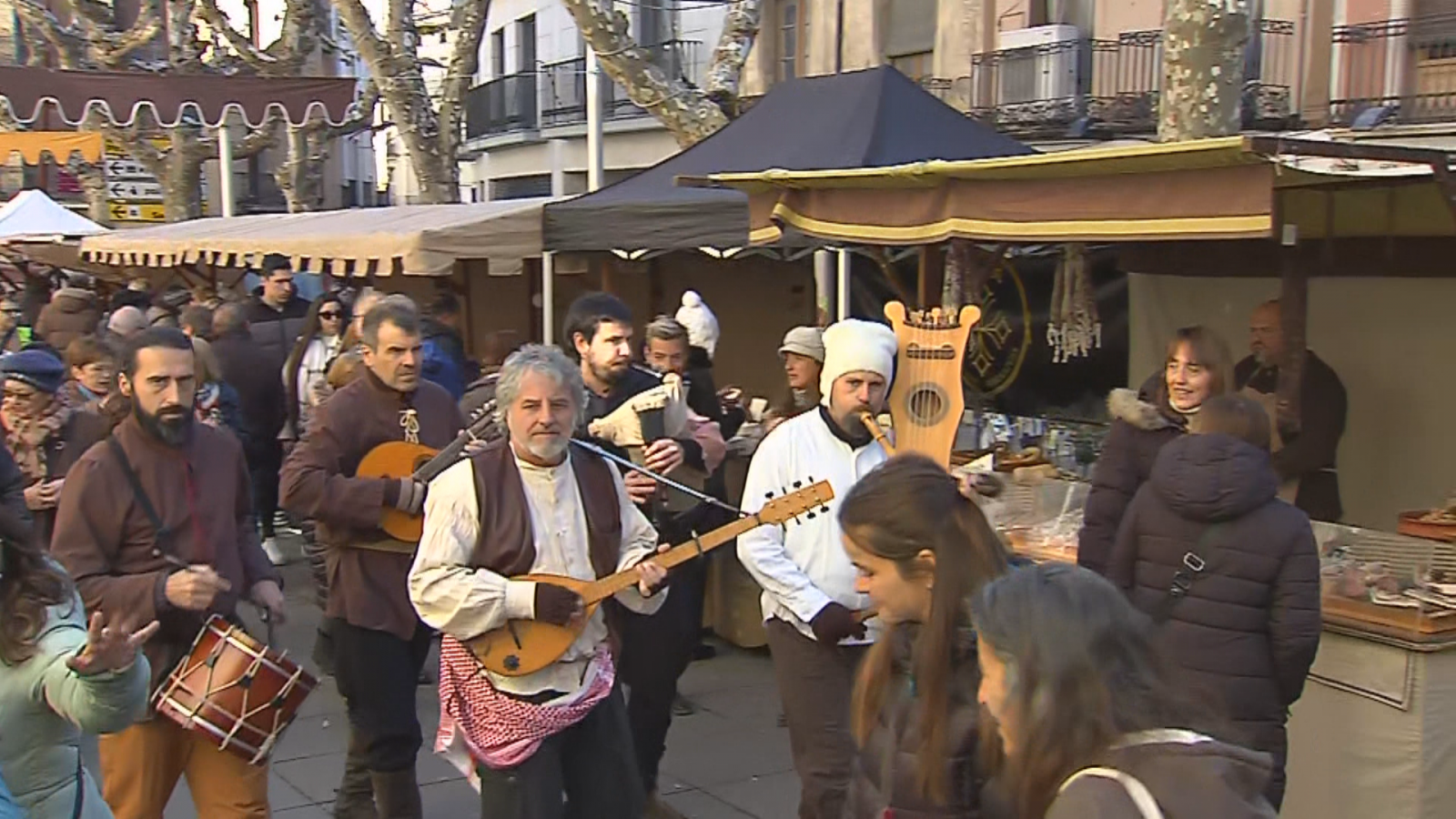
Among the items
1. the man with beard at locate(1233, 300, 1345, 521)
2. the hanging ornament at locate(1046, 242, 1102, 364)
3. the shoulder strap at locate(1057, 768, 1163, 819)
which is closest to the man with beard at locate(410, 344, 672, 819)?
the shoulder strap at locate(1057, 768, 1163, 819)

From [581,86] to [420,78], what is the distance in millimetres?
13888

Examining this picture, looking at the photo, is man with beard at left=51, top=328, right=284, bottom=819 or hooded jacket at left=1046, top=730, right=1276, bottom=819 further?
man with beard at left=51, top=328, right=284, bottom=819

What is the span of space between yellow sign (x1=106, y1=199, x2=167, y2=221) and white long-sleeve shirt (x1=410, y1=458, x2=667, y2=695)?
24625 millimetres

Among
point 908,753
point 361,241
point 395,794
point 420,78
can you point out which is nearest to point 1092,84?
point 420,78

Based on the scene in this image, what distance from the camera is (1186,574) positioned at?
3867 mm

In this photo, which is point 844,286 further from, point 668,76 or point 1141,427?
point 1141,427

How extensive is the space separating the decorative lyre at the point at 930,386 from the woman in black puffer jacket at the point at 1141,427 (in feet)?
1.62

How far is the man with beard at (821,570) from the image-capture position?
12.8ft

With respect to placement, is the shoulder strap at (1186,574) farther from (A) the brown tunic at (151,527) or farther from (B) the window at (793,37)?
(B) the window at (793,37)

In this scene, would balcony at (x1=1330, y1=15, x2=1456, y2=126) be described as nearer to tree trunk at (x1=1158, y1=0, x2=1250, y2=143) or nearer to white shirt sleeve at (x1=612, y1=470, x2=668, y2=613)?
tree trunk at (x1=1158, y1=0, x2=1250, y2=143)

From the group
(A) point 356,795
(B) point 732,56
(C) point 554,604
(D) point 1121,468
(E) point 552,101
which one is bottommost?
(A) point 356,795

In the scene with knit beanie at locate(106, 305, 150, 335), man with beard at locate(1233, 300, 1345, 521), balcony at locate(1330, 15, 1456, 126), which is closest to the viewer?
man with beard at locate(1233, 300, 1345, 521)

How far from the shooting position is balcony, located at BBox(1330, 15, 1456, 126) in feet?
41.7

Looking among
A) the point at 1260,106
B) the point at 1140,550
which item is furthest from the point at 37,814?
the point at 1260,106
